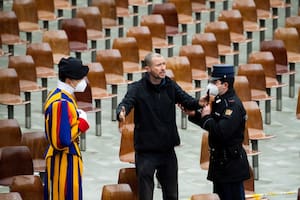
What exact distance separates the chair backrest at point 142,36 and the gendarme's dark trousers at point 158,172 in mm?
4074

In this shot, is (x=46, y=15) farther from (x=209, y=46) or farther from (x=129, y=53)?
(x=209, y=46)

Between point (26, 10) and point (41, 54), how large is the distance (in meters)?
1.48

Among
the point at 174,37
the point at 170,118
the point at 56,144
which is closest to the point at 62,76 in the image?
the point at 56,144

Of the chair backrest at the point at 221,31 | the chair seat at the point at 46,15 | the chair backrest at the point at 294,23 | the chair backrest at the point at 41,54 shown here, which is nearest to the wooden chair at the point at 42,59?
the chair backrest at the point at 41,54

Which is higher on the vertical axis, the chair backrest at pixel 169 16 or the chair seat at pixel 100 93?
the chair backrest at pixel 169 16

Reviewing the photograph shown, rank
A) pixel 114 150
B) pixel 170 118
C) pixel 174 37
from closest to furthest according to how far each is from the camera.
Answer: pixel 170 118 < pixel 114 150 < pixel 174 37

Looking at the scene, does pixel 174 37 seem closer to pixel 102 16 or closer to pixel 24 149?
pixel 102 16

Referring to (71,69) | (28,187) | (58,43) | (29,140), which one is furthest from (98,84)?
(71,69)

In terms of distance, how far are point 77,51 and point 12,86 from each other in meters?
1.62

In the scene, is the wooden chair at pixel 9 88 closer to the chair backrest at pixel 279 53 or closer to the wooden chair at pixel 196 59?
the wooden chair at pixel 196 59

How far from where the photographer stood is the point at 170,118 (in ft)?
23.6

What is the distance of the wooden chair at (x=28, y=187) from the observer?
6.84 meters

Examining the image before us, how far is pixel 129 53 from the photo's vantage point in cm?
1085

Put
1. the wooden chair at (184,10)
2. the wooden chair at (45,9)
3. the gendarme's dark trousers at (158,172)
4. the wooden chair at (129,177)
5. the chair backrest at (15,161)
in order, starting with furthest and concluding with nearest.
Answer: the wooden chair at (184,10) → the wooden chair at (45,9) → the chair backrest at (15,161) → the wooden chair at (129,177) → the gendarme's dark trousers at (158,172)
